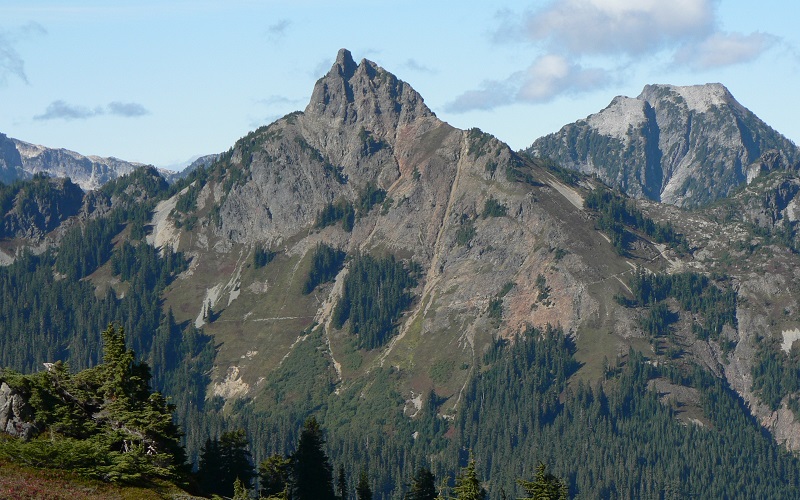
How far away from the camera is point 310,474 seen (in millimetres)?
133875

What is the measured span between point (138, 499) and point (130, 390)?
1759cm

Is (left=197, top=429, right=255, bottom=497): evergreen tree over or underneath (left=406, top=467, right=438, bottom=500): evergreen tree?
over

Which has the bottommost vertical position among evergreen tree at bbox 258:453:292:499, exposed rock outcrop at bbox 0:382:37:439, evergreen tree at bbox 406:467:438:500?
evergreen tree at bbox 406:467:438:500

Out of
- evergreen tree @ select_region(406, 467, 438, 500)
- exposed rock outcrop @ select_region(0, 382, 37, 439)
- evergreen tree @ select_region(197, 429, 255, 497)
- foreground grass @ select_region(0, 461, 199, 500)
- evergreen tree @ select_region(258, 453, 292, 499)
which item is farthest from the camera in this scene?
evergreen tree @ select_region(406, 467, 438, 500)

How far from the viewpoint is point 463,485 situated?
105m

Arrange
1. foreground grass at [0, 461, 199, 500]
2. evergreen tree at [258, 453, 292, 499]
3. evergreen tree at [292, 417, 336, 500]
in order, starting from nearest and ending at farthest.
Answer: foreground grass at [0, 461, 199, 500] < evergreen tree at [258, 453, 292, 499] < evergreen tree at [292, 417, 336, 500]

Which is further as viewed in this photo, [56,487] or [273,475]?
[273,475]

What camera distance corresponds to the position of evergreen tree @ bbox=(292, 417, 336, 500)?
13312 cm

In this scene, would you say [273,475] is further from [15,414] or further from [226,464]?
[15,414]

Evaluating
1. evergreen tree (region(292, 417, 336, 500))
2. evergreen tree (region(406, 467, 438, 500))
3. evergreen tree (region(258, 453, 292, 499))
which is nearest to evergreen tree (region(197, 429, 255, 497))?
evergreen tree (region(258, 453, 292, 499))

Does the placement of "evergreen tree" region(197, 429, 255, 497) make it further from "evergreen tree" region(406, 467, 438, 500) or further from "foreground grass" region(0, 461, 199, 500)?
"foreground grass" region(0, 461, 199, 500)

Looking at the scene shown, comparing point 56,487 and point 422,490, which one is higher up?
point 56,487

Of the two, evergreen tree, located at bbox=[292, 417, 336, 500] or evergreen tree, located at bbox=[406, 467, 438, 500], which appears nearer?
evergreen tree, located at bbox=[292, 417, 336, 500]

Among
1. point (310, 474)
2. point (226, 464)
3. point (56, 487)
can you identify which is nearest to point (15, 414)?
point (56, 487)
